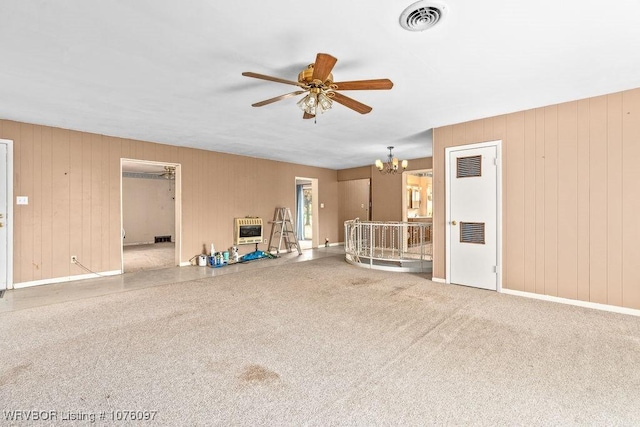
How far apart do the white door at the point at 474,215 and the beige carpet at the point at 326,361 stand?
651 mm

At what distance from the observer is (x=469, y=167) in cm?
454

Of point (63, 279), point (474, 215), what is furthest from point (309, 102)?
point (63, 279)

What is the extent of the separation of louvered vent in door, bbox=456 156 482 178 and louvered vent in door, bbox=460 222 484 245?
741 millimetres

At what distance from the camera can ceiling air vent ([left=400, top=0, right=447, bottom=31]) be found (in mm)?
1946

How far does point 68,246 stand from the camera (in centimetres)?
495

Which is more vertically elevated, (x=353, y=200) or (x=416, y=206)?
(x=353, y=200)

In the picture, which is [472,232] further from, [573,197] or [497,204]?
[573,197]

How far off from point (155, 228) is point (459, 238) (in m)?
10.2

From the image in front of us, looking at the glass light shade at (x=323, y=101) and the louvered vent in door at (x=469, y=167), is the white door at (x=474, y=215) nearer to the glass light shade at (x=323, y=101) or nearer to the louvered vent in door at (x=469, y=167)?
the louvered vent in door at (x=469, y=167)

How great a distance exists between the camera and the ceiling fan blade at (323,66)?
217cm

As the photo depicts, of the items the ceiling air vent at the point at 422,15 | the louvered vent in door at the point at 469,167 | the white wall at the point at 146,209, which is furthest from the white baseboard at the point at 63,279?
the louvered vent in door at the point at 469,167

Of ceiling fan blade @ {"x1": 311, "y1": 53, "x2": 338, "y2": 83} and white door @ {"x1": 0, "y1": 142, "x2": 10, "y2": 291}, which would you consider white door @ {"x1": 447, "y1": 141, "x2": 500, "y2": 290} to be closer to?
ceiling fan blade @ {"x1": 311, "y1": 53, "x2": 338, "y2": 83}

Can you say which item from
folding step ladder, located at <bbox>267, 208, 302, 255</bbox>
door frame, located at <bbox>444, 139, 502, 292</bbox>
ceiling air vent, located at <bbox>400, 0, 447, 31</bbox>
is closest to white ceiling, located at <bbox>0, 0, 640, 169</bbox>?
ceiling air vent, located at <bbox>400, 0, 447, 31</bbox>

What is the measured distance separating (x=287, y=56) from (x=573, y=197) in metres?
3.82
